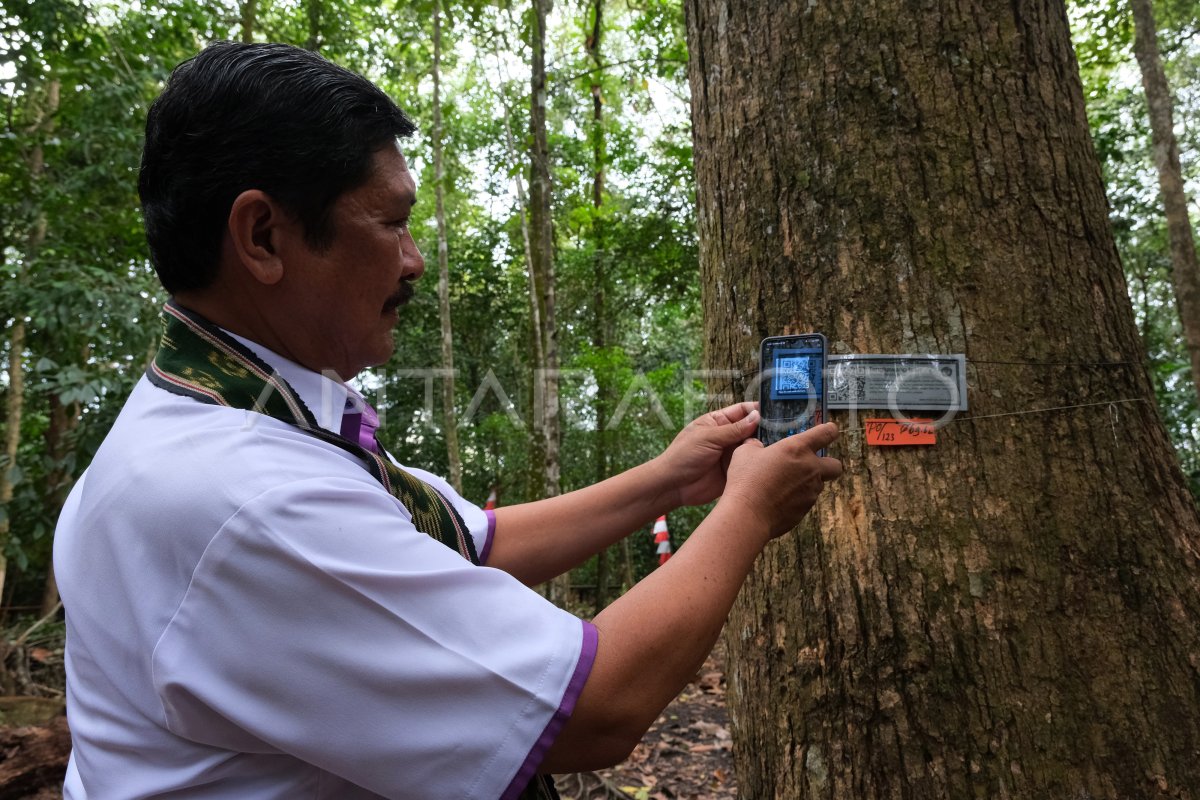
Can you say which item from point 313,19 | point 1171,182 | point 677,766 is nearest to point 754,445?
point 677,766

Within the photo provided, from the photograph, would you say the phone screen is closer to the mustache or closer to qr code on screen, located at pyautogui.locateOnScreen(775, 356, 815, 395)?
qr code on screen, located at pyautogui.locateOnScreen(775, 356, 815, 395)

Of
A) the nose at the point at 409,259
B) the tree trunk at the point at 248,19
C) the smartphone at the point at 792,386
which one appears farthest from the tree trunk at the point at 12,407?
the smartphone at the point at 792,386

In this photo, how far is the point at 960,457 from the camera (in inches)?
56.4

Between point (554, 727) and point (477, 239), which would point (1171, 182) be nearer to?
point (554, 727)

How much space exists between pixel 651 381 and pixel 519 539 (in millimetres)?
8098

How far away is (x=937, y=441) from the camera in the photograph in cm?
145

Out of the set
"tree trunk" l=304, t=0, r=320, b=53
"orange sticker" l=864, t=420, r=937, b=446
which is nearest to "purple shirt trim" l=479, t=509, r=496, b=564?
"orange sticker" l=864, t=420, r=937, b=446

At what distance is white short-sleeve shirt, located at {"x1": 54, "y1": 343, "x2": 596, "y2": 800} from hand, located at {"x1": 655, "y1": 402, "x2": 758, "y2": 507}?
30.5 inches

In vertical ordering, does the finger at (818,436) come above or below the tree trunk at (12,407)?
below

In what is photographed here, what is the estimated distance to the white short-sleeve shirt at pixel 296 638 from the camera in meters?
0.86

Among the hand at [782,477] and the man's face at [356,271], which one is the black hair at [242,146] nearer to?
the man's face at [356,271]

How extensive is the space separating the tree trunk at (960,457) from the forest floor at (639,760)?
1.53m

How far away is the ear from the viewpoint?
42.9 inches

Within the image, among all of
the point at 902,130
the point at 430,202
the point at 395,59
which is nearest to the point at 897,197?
the point at 902,130
